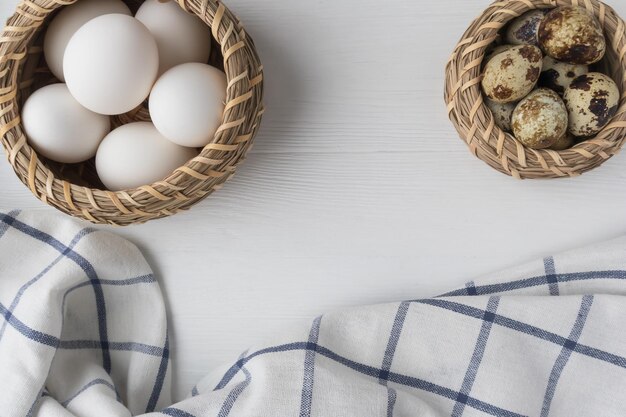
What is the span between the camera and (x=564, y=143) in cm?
73

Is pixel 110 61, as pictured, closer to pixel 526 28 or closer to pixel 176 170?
pixel 176 170

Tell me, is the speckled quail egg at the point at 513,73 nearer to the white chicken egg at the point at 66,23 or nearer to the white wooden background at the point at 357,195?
the white wooden background at the point at 357,195

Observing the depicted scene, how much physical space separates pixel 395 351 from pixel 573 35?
0.37m

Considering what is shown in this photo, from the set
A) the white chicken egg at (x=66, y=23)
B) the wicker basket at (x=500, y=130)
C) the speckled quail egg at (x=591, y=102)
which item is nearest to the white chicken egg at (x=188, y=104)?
the white chicken egg at (x=66, y=23)

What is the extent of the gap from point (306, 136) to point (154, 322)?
28 centimetres

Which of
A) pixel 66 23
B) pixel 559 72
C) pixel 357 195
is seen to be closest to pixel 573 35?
pixel 559 72

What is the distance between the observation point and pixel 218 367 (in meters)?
0.84

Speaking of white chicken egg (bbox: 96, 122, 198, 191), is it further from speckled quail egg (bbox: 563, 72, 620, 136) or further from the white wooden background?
speckled quail egg (bbox: 563, 72, 620, 136)

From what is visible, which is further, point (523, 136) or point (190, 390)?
point (190, 390)

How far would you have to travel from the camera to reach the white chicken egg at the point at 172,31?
73 centimetres

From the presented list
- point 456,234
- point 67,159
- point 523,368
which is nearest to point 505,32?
point 456,234

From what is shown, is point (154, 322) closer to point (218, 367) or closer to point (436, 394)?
point (218, 367)

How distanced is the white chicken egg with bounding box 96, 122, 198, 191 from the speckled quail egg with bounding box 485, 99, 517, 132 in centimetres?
31

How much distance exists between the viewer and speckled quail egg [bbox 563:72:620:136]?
681 millimetres
